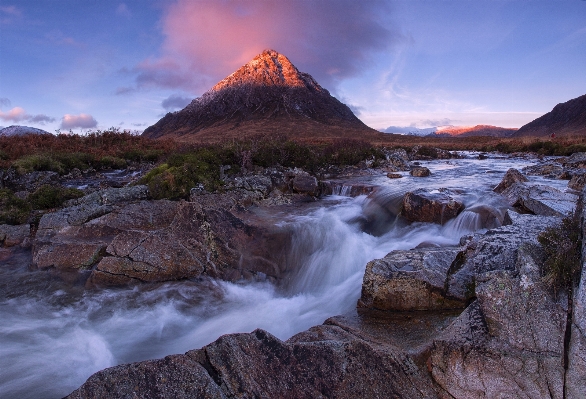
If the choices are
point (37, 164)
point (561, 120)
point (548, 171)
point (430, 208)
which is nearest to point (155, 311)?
point (430, 208)

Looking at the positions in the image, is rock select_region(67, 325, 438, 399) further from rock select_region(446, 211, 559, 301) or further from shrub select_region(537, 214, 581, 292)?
rock select_region(446, 211, 559, 301)

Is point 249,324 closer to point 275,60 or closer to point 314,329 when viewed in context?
point 314,329

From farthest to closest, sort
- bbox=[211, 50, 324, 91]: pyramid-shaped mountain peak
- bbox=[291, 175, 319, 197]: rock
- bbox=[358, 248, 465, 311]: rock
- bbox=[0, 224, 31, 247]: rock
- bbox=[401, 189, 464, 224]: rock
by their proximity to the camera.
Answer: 1. bbox=[211, 50, 324, 91]: pyramid-shaped mountain peak
2. bbox=[291, 175, 319, 197]: rock
3. bbox=[401, 189, 464, 224]: rock
4. bbox=[0, 224, 31, 247]: rock
5. bbox=[358, 248, 465, 311]: rock

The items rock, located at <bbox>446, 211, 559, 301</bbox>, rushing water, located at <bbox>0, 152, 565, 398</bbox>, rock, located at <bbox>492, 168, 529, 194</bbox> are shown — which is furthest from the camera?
rock, located at <bbox>492, 168, 529, 194</bbox>

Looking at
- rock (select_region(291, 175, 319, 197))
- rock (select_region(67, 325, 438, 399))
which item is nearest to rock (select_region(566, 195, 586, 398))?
rock (select_region(67, 325, 438, 399))

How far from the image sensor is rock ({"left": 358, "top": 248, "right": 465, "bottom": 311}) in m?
5.75

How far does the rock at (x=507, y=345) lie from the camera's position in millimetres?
3623

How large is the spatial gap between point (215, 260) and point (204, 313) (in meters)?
1.66

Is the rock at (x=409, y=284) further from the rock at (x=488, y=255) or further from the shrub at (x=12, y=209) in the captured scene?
the shrub at (x=12, y=209)

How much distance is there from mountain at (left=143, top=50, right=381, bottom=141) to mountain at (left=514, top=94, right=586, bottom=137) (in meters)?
75.8

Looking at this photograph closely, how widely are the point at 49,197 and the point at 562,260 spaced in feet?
46.3

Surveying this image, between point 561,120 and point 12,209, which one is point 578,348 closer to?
point 12,209

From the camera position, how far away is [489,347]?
3.82m

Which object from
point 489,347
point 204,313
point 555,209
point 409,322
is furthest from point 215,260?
point 555,209
